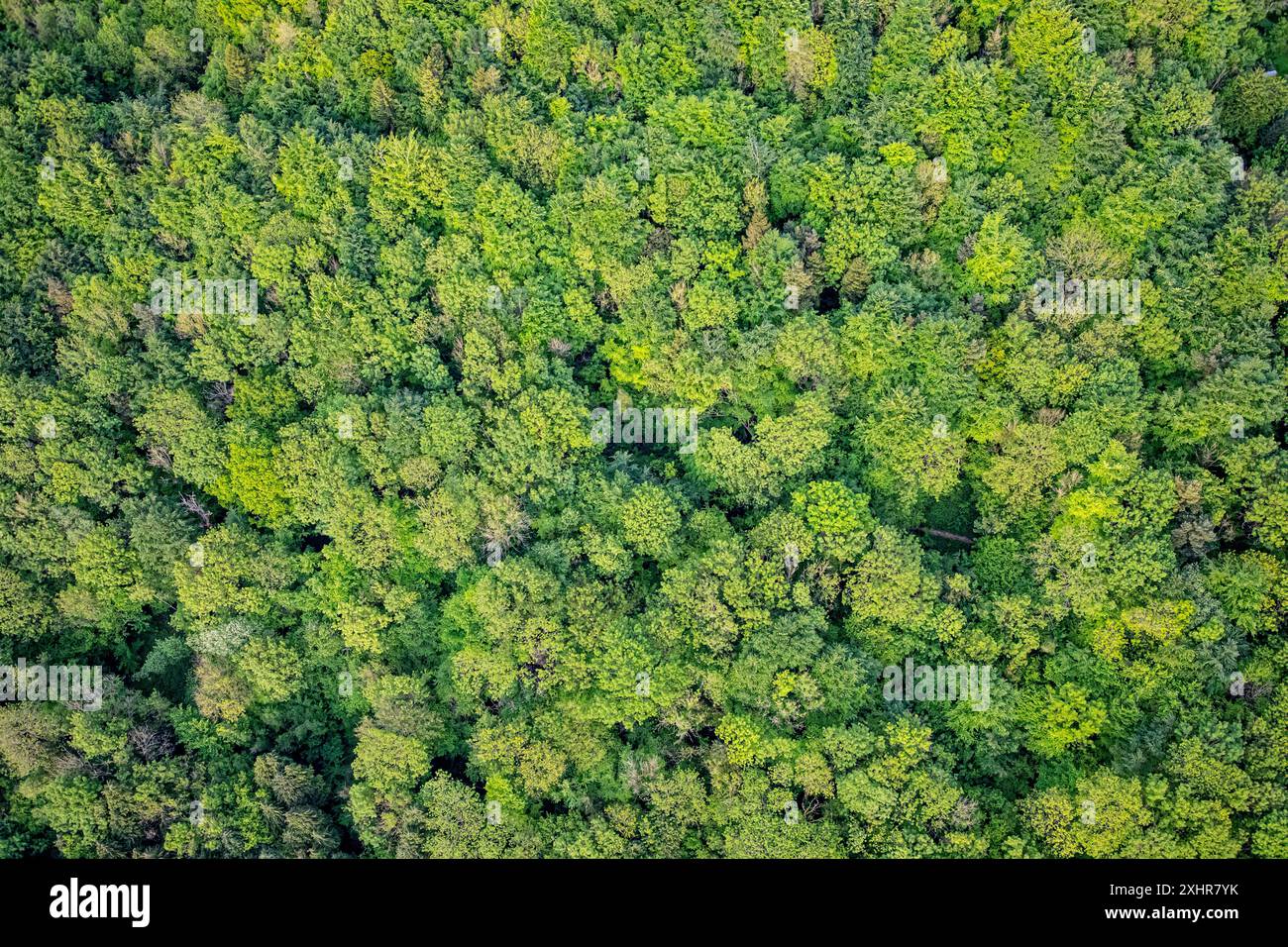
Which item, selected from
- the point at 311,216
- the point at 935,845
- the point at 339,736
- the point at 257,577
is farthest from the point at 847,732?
the point at 311,216

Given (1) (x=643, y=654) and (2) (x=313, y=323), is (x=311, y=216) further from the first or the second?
(1) (x=643, y=654)

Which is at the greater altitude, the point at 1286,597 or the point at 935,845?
the point at 1286,597

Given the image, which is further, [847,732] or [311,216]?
[311,216]

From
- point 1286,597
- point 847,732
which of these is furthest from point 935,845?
point 1286,597

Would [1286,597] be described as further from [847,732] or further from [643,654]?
[643,654]
